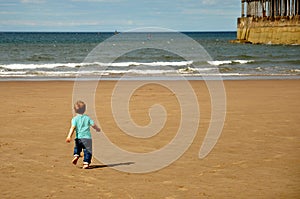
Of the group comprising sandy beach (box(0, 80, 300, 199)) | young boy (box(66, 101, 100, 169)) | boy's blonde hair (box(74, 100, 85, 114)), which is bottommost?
sandy beach (box(0, 80, 300, 199))

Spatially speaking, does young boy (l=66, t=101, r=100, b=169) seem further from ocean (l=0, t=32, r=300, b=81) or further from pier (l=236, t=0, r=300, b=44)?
pier (l=236, t=0, r=300, b=44)

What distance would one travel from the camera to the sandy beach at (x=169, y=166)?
22.0 ft

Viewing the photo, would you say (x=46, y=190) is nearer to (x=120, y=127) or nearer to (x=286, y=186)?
(x=286, y=186)

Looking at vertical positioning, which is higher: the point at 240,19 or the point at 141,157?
the point at 240,19

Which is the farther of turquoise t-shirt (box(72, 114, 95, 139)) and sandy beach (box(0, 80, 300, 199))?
turquoise t-shirt (box(72, 114, 95, 139))

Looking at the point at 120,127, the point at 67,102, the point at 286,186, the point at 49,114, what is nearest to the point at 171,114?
the point at 120,127

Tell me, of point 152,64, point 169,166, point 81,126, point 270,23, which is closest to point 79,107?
point 81,126

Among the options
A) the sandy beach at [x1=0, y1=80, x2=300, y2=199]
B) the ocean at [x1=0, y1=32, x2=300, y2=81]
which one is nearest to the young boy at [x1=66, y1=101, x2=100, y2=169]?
the sandy beach at [x1=0, y1=80, x2=300, y2=199]

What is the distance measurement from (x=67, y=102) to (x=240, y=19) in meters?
66.5

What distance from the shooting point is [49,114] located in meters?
13.0

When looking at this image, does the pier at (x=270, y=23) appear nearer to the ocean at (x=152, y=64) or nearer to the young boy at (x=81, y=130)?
the ocean at (x=152, y=64)

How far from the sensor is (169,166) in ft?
25.8

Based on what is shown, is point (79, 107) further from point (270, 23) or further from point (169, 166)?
point (270, 23)

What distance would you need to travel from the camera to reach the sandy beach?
669 centimetres
